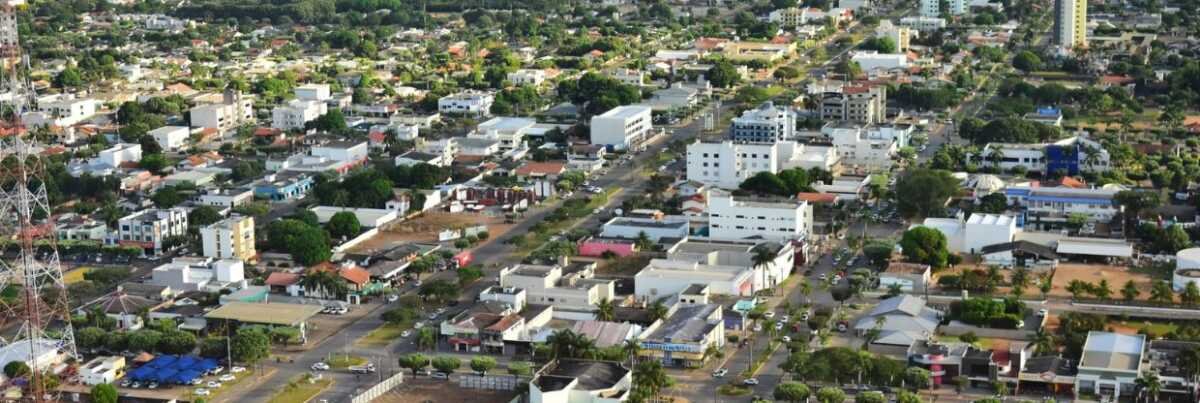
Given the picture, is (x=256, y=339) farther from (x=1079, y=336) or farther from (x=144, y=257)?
(x=1079, y=336)

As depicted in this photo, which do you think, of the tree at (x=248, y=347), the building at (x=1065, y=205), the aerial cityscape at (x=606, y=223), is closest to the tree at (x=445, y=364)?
the aerial cityscape at (x=606, y=223)

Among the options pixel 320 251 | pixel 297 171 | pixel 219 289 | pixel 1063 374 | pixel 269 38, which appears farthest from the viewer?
pixel 269 38

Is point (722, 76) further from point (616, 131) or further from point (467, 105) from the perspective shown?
point (616, 131)

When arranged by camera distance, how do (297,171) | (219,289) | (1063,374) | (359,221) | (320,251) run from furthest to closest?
(297,171) < (359,221) < (320,251) < (219,289) < (1063,374)

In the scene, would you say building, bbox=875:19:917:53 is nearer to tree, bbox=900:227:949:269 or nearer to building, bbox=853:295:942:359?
tree, bbox=900:227:949:269

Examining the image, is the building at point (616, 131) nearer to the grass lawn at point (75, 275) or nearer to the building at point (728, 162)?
the building at point (728, 162)

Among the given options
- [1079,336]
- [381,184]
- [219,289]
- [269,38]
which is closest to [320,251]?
[219,289]
